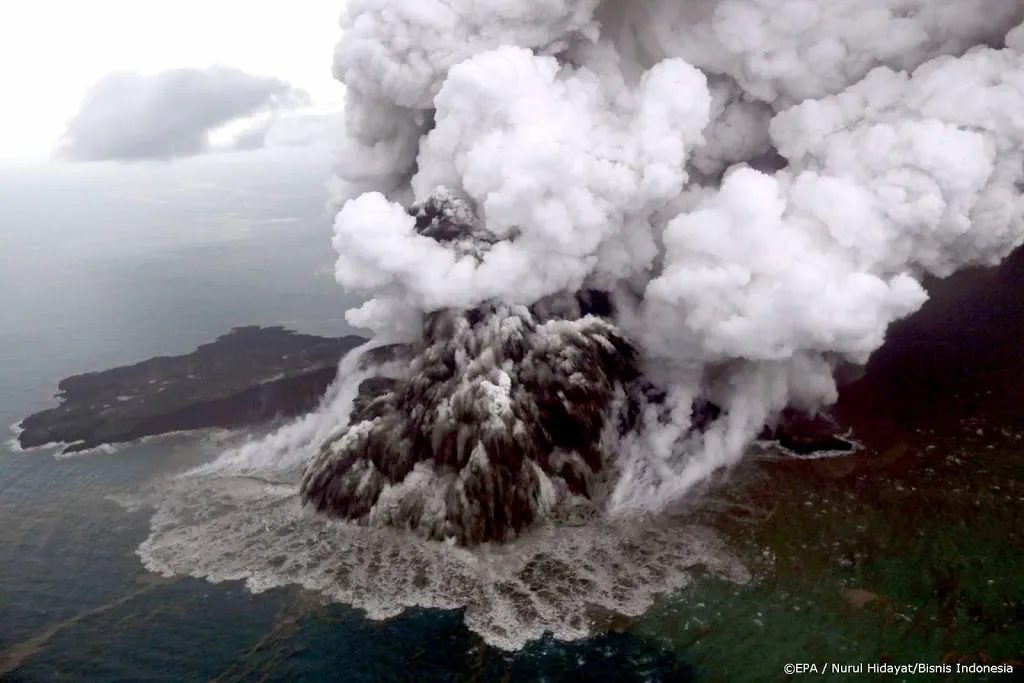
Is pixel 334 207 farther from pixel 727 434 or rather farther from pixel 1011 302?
pixel 1011 302

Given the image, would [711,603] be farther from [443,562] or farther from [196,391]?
[196,391]

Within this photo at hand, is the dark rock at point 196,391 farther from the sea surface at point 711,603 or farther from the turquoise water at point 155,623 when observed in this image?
the sea surface at point 711,603

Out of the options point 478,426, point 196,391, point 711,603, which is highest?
point 196,391

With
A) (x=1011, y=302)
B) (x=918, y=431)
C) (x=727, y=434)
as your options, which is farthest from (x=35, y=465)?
(x=1011, y=302)

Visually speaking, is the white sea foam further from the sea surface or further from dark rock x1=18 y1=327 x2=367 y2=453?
dark rock x1=18 y1=327 x2=367 y2=453

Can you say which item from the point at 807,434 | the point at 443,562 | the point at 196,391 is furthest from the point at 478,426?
the point at 196,391

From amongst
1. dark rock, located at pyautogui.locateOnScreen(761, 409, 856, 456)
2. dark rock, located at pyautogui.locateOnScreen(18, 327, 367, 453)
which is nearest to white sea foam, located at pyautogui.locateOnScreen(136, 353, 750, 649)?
dark rock, located at pyautogui.locateOnScreen(761, 409, 856, 456)
